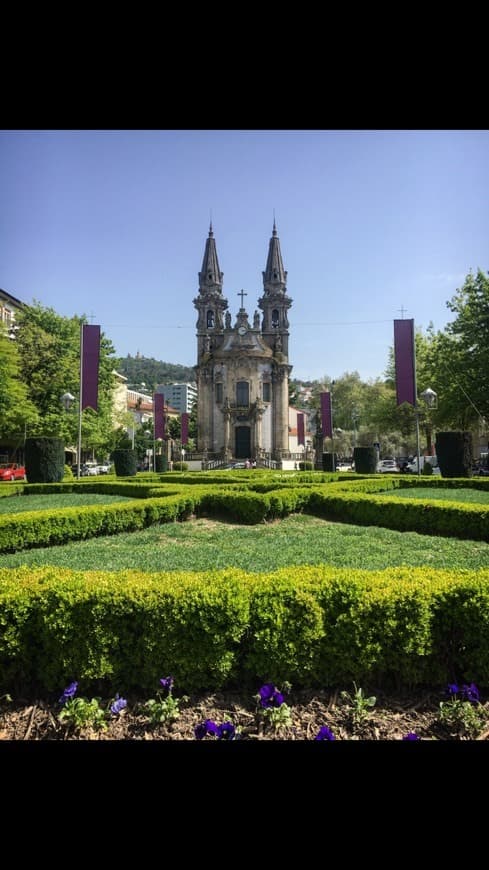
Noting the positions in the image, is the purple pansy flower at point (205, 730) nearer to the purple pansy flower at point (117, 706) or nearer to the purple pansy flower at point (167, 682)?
the purple pansy flower at point (167, 682)

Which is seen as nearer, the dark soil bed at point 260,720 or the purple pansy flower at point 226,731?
the purple pansy flower at point 226,731

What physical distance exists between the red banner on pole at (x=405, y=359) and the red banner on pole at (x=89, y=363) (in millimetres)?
12461

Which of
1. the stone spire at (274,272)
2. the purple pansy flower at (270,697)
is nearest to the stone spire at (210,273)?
the stone spire at (274,272)

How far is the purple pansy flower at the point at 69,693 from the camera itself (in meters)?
3.13

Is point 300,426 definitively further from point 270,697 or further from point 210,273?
point 270,697

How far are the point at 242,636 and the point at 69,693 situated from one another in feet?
4.00

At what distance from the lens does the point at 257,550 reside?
7020 millimetres

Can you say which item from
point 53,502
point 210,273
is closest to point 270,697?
point 53,502

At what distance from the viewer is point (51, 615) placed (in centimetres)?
344

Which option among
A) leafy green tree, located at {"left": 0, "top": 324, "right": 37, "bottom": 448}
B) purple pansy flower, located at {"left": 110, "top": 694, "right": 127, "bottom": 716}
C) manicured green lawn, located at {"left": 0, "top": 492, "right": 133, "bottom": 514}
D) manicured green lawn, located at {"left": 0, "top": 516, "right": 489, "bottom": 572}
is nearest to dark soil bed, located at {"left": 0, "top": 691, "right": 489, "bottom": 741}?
purple pansy flower, located at {"left": 110, "top": 694, "right": 127, "bottom": 716}

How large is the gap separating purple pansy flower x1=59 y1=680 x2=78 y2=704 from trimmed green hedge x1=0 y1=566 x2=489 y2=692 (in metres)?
0.16

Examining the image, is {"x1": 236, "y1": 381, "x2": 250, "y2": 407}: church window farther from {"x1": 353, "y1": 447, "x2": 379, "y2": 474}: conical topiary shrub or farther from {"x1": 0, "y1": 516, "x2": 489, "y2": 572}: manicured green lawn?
{"x1": 0, "y1": 516, "x2": 489, "y2": 572}: manicured green lawn
